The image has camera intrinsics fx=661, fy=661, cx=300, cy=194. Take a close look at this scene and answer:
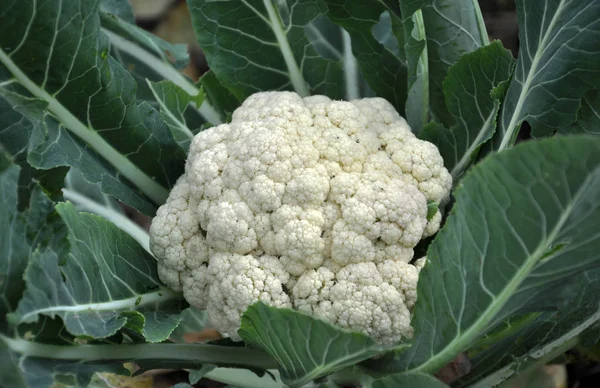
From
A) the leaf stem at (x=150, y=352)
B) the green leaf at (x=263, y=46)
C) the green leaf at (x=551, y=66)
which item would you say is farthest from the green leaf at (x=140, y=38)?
the green leaf at (x=551, y=66)

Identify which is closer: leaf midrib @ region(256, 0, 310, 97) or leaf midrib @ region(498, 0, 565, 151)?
leaf midrib @ region(498, 0, 565, 151)

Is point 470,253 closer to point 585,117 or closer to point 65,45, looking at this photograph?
point 585,117

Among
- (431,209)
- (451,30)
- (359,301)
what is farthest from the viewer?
(451,30)

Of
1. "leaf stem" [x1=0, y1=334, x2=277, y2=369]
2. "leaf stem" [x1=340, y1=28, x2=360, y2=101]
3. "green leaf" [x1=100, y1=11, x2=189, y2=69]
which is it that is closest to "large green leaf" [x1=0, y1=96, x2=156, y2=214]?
"leaf stem" [x1=0, y1=334, x2=277, y2=369]

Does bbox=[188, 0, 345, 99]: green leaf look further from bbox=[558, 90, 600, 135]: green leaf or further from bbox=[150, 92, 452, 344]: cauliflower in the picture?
bbox=[558, 90, 600, 135]: green leaf

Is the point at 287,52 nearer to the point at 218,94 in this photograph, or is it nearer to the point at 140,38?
the point at 218,94

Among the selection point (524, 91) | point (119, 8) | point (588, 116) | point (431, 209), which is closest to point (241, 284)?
point (431, 209)

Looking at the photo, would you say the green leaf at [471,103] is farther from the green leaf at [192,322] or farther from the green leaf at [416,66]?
the green leaf at [192,322]
